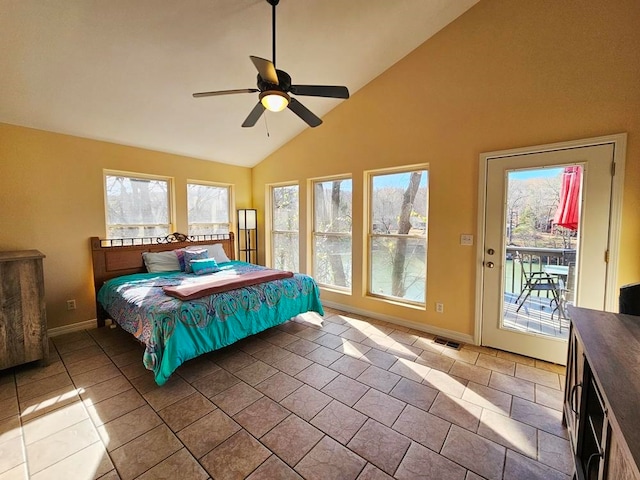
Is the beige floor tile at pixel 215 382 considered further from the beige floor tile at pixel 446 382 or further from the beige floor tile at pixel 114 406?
the beige floor tile at pixel 446 382

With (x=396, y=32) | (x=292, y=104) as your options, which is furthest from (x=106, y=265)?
(x=396, y=32)

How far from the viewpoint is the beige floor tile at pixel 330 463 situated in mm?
1522

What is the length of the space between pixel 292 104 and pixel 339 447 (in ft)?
8.27

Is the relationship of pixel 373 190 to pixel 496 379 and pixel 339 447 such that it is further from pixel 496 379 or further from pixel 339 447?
pixel 339 447

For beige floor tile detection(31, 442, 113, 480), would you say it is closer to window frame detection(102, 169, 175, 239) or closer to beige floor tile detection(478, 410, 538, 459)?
beige floor tile detection(478, 410, 538, 459)

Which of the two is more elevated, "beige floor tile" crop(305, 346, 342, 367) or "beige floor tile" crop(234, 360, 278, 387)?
"beige floor tile" crop(305, 346, 342, 367)

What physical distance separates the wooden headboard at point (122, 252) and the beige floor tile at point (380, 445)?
3599mm

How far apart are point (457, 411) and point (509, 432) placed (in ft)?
1.03

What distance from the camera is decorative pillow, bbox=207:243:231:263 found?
4.48m

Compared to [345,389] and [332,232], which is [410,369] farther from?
[332,232]

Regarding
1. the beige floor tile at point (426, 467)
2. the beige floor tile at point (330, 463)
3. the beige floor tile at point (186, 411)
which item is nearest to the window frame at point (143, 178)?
the beige floor tile at point (186, 411)

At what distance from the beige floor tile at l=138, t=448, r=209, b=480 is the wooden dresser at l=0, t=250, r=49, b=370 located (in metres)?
2.00

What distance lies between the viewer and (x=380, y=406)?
2.07 m

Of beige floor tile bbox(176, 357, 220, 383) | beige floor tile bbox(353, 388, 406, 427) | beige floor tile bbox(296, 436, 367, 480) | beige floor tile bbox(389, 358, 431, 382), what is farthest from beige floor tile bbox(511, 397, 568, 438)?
beige floor tile bbox(176, 357, 220, 383)
